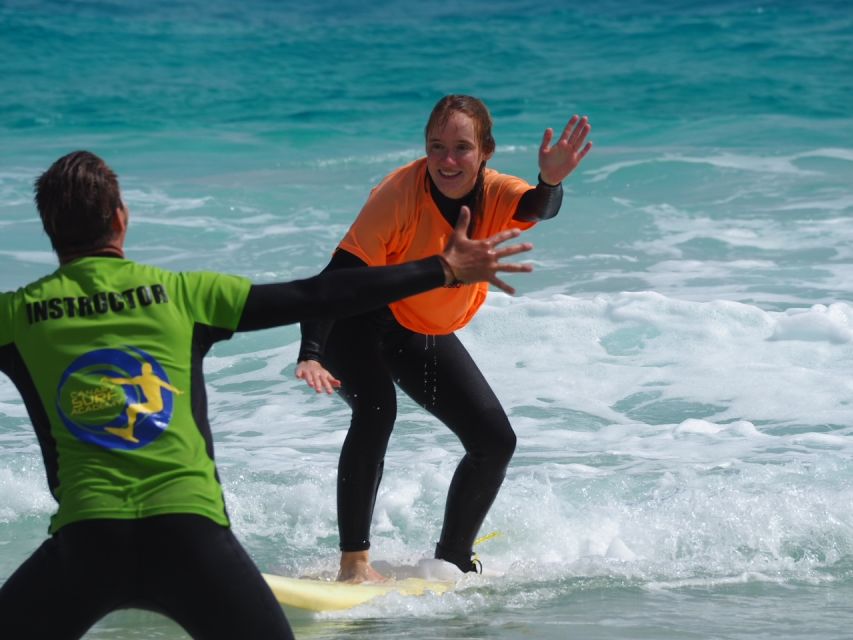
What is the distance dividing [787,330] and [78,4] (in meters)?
23.1

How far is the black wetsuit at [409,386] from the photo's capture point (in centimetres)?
452

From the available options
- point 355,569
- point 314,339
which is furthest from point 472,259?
point 355,569

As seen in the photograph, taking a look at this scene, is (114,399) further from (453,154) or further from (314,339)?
(453,154)

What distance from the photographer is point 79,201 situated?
2.67 m

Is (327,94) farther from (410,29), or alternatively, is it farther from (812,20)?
(812,20)

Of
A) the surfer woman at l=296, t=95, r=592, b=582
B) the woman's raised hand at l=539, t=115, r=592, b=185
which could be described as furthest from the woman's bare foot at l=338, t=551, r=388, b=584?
the woman's raised hand at l=539, t=115, r=592, b=185

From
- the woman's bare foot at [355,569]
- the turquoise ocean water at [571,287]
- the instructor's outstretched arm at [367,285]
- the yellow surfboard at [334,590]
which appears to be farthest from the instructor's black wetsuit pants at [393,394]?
the instructor's outstretched arm at [367,285]

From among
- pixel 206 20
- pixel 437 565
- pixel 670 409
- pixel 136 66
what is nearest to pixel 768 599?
pixel 437 565

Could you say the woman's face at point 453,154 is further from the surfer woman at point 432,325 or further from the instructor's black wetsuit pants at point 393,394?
the instructor's black wetsuit pants at point 393,394

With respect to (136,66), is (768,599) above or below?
below

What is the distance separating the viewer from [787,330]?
28.2 feet

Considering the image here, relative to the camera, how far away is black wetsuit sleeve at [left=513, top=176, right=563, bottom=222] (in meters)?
4.41

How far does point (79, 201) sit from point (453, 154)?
188 cm

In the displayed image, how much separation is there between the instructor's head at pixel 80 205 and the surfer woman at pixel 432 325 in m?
1.47
